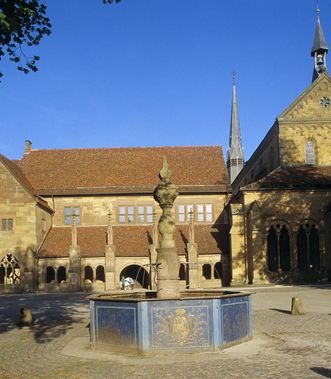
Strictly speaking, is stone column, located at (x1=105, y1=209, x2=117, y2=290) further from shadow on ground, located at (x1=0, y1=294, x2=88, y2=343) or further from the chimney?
the chimney

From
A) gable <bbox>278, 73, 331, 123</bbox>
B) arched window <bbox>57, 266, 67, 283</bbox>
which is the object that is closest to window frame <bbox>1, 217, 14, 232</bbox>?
arched window <bbox>57, 266, 67, 283</bbox>

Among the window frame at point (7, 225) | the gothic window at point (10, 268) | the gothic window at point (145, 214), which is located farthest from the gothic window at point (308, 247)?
the window frame at point (7, 225)

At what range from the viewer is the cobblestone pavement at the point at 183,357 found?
9.83 m

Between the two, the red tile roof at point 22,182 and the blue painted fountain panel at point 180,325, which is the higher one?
the red tile roof at point 22,182

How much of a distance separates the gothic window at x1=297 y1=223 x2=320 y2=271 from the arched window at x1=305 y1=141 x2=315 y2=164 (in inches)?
232

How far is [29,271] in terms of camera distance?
3928 cm

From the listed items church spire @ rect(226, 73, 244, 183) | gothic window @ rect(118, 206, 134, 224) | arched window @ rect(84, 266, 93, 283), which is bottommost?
arched window @ rect(84, 266, 93, 283)

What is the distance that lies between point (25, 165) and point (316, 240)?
26.5m

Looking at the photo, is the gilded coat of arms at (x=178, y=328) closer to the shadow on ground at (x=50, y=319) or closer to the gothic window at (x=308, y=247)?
the shadow on ground at (x=50, y=319)

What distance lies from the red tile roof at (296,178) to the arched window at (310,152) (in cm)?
58

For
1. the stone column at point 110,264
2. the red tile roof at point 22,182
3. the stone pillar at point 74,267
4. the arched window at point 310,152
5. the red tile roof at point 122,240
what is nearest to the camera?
the stone pillar at point 74,267

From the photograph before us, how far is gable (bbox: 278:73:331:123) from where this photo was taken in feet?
134

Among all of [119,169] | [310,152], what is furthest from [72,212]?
[310,152]

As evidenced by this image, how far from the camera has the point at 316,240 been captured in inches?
1497
